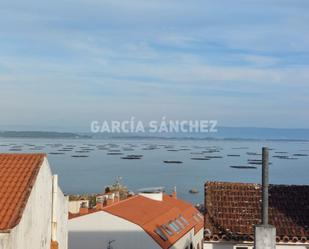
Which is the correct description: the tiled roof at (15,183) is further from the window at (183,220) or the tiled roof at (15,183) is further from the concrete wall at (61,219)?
the window at (183,220)

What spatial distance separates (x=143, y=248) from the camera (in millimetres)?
21422

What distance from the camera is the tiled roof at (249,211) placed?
48.3ft

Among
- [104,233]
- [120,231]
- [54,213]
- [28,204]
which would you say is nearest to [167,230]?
[120,231]

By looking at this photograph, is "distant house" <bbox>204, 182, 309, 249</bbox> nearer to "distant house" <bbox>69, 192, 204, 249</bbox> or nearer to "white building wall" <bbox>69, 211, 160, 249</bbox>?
"distant house" <bbox>69, 192, 204, 249</bbox>

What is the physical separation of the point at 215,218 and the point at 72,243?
8.32m

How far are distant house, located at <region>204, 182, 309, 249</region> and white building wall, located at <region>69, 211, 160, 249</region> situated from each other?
6090 millimetres

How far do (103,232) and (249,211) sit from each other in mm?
8046

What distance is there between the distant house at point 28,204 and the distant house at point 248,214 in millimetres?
4232

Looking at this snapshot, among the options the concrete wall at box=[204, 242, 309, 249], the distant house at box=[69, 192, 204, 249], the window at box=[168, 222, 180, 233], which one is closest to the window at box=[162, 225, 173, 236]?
the distant house at box=[69, 192, 204, 249]

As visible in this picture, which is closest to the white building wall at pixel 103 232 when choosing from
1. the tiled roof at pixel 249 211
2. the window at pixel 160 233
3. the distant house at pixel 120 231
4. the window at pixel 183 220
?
the distant house at pixel 120 231

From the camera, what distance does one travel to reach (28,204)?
33.7 ft

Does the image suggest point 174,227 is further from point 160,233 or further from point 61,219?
point 61,219

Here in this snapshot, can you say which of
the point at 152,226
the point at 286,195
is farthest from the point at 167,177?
the point at 286,195

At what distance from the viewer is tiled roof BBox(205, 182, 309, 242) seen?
1473 centimetres
